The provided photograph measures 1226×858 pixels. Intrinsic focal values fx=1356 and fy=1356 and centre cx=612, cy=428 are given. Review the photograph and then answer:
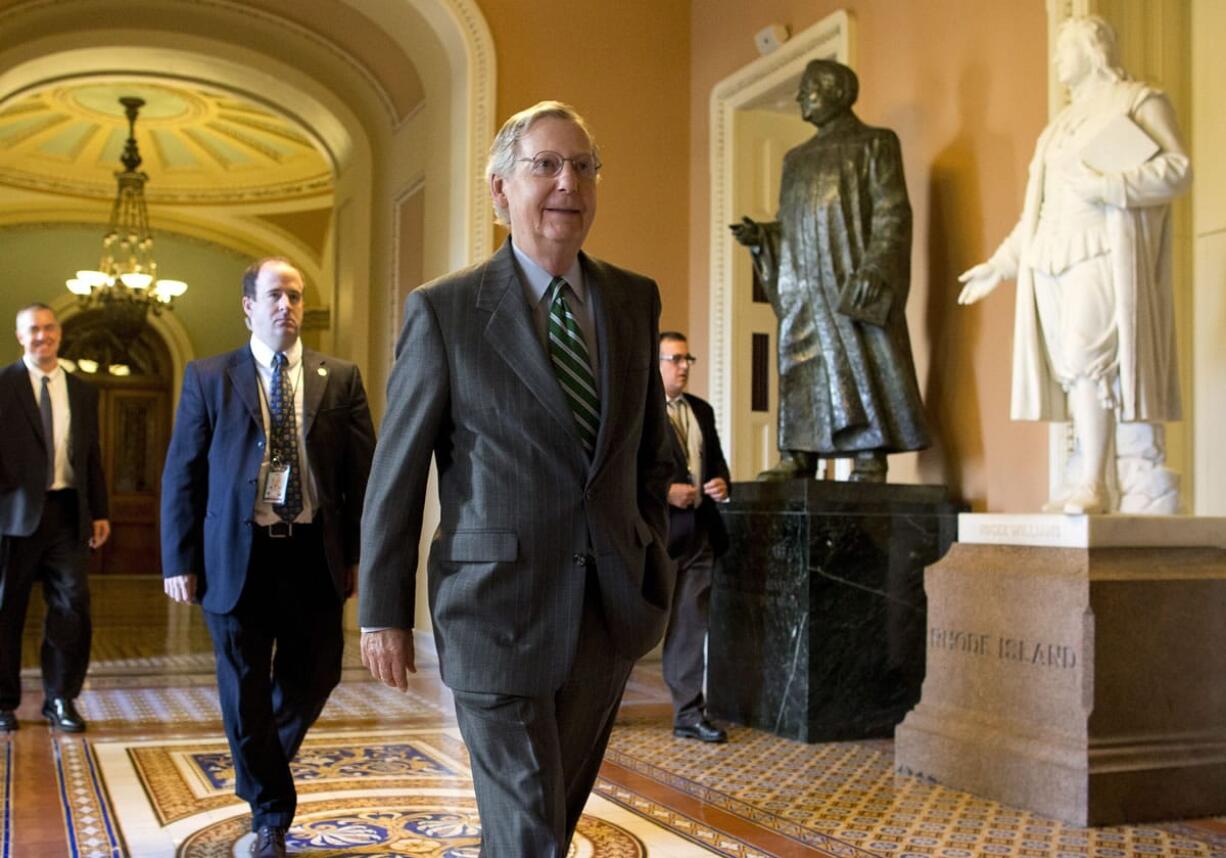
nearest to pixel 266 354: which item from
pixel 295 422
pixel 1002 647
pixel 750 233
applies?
pixel 295 422

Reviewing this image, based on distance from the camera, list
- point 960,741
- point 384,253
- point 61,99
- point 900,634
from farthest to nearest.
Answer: point 61,99 → point 384,253 → point 900,634 → point 960,741

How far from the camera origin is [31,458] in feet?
19.1

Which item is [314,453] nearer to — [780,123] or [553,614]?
[553,614]

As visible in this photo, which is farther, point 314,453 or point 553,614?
point 314,453

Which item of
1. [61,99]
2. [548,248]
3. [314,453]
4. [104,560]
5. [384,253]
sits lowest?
[104,560]

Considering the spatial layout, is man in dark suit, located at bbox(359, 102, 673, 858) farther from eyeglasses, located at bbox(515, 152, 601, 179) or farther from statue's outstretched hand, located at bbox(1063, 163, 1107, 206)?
statue's outstretched hand, located at bbox(1063, 163, 1107, 206)

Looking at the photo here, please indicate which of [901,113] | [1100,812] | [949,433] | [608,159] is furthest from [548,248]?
[608,159]

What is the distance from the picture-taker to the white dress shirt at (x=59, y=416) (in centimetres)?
600

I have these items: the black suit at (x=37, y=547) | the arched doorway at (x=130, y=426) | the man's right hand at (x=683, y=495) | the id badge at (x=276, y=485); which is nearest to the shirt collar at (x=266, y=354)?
the id badge at (x=276, y=485)

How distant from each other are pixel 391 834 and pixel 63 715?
247 centimetres

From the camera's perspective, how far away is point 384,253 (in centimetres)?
1015

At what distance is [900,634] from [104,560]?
14750 mm

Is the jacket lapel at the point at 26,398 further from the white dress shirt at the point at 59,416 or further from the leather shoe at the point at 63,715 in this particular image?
the leather shoe at the point at 63,715

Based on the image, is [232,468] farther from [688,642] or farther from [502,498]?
[688,642]
